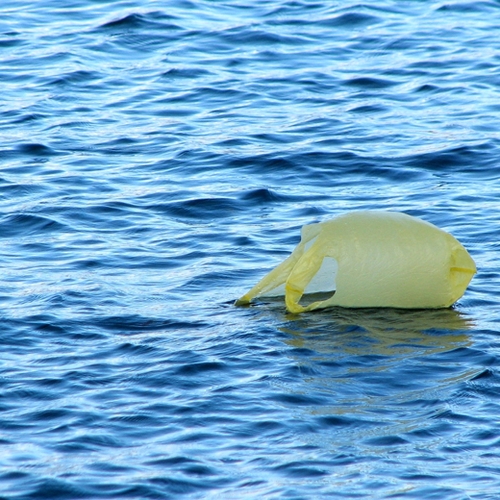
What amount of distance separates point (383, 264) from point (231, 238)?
94.9 inches

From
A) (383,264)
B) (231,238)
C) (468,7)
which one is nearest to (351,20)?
(468,7)

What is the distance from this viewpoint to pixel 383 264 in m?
7.63

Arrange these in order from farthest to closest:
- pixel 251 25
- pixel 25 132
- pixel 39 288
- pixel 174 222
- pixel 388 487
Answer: pixel 251 25
pixel 25 132
pixel 174 222
pixel 39 288
pixel 388 487

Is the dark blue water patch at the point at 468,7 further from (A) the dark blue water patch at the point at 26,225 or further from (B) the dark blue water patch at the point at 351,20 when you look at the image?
(A) the dark blue water patch at the point at 26,225

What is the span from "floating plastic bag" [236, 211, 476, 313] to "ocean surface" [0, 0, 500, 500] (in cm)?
15

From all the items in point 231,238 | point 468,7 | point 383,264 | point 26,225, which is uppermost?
point 468,7

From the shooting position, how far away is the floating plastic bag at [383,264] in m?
7.64

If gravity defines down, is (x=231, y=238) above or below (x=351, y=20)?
below

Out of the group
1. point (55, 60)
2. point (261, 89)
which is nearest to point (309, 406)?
point (261, 89)

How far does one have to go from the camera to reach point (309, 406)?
627cm

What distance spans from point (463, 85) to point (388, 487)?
10.4m

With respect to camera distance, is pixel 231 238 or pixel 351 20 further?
pixel 351 20

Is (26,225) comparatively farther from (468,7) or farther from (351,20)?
(468,7)

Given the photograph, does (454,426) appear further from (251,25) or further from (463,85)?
(251,25)
